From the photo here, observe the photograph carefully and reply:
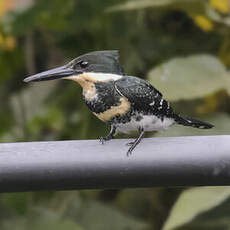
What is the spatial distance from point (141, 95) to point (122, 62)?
87 centimetres

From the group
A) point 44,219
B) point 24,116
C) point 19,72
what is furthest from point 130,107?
point 19,72

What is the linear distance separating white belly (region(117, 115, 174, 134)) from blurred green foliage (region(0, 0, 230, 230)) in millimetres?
244

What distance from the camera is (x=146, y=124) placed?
1382mm

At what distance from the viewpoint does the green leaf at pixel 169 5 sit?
1.80 m

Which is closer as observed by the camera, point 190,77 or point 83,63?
point 83,63

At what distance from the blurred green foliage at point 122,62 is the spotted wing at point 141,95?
30 centimetres

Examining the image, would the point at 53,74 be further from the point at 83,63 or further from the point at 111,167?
the point at 111,167

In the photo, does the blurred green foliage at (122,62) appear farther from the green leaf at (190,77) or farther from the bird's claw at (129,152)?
the bird's claw at (129,152)

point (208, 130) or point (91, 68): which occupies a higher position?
point (91, 68)

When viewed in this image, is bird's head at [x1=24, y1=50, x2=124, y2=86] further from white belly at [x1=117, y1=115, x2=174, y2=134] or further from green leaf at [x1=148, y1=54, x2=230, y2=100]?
green leaf at [x1=148, y1=54, x2=230, y2=100]

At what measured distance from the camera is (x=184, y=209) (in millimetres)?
1518

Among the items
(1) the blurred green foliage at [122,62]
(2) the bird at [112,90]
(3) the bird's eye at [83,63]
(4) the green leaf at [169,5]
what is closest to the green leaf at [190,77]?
(1) the blurred green foliage at [122,62]

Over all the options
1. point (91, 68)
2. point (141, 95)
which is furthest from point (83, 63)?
point (141, 95)

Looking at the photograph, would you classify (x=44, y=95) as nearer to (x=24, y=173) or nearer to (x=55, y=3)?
(x=55, y=3)
